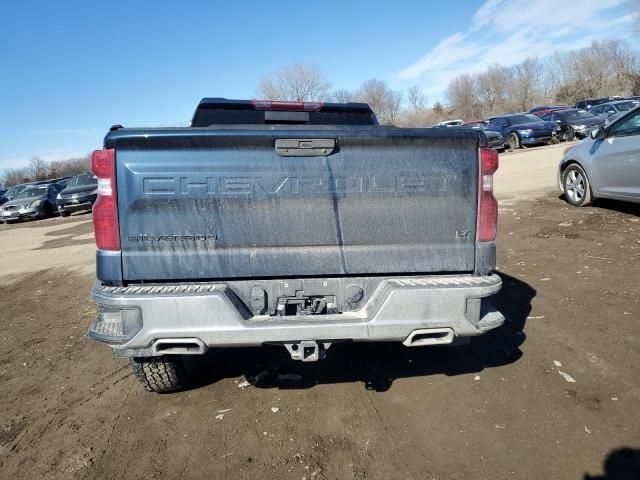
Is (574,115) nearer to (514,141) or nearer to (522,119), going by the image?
(522,119)

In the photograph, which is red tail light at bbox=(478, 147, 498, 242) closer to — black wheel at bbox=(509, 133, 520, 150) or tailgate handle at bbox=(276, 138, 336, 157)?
tailgate handle at bbox=(276, 138, 336, 157)

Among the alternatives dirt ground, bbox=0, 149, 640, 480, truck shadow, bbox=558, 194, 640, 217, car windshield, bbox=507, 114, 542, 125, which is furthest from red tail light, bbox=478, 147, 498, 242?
car windshield, bbox=507, 114, 542, 125

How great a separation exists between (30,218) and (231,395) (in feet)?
73.9

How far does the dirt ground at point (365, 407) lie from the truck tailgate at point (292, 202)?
1038mm

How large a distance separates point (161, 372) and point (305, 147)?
1.84 meters

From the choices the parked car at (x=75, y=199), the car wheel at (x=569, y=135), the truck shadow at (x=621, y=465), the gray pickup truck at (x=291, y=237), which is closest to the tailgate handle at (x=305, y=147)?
the gray pickup truck at (x=291, y=237)

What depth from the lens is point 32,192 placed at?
22.9 meters

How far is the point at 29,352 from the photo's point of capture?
14.8ft

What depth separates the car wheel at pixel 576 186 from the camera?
8211 mm

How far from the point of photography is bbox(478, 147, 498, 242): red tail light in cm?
272

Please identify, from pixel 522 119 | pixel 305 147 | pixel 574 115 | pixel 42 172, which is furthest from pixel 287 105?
pixel 42 172

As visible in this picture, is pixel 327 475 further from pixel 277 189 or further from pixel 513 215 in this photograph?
pixel 513 215

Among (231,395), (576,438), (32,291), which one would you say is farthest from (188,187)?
(32,291)

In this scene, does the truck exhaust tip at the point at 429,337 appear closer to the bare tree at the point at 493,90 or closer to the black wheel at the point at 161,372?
the black wheel at the point at 161,372
